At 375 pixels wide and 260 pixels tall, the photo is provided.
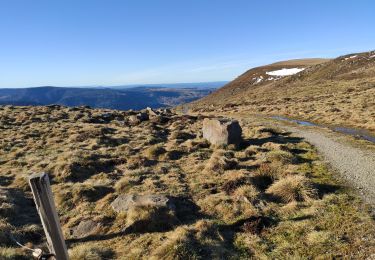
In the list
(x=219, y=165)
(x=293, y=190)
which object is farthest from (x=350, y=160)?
Answer: (x=219, y=165)

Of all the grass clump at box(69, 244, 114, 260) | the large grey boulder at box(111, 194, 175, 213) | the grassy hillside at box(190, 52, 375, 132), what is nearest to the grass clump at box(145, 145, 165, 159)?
the large grey boulder at box(111, 194, 175, 213)

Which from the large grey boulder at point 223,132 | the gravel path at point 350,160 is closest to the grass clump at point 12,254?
the gravel path at point 350,160

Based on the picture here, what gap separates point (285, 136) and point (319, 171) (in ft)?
41.7

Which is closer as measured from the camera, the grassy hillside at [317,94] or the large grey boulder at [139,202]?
the large grey boulder at [139,202]

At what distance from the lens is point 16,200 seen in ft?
→ 52.9

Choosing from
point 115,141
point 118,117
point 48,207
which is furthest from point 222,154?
point 118,117

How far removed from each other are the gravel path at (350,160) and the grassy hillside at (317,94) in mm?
8165

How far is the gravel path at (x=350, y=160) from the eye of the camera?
15.7 meters

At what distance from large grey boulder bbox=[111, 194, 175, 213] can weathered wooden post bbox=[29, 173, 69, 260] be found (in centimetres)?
616

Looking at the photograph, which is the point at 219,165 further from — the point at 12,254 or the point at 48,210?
the point at 48,210

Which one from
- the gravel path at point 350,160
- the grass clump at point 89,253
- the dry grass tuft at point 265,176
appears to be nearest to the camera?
the grass clump at point 89,253

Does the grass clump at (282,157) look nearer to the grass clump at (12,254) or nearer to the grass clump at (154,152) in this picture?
the grass clump at (154,152)

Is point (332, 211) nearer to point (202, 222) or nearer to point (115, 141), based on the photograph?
point (202, 222)

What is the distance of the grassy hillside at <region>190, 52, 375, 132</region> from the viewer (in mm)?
43297
